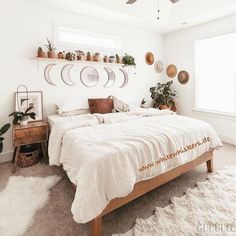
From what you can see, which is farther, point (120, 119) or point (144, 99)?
point (144, 99)

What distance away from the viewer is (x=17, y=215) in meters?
1.79

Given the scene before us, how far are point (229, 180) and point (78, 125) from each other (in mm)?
2059

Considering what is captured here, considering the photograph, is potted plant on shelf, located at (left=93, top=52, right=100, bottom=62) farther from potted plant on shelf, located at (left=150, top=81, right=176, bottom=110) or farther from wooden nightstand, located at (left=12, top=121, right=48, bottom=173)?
potted plant on shelf, located at (left=150, top=81, right=176, bottom=110)

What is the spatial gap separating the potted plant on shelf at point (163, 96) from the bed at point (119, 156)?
76.7 inches

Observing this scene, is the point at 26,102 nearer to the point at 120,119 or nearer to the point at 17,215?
the point at 120,119

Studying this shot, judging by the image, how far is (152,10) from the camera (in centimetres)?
360

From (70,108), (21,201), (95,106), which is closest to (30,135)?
(70,108)

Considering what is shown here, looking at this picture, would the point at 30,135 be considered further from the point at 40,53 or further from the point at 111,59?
the point at 111,59

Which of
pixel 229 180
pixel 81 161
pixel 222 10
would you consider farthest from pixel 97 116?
pixel 222 10

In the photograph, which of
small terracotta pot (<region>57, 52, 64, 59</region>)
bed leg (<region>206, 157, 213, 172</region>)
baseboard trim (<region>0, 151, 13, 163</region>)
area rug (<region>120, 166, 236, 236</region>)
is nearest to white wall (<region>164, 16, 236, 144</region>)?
bed leg (<region>206, 157, 213, 172</region>)

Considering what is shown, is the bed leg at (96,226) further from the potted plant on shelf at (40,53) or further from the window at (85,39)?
the window at (85,39)

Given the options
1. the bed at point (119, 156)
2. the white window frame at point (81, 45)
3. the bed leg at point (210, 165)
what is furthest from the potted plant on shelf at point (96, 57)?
the bed leg at point (210, 165)

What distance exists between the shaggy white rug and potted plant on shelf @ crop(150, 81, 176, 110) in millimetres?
3049

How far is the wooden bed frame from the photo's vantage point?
4.91 feet
